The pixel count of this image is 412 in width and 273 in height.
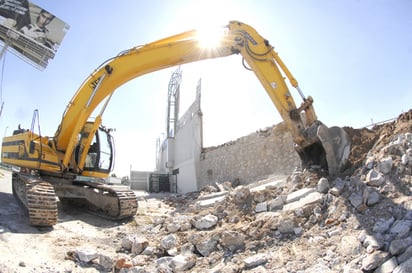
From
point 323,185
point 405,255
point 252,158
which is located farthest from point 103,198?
point 405,255

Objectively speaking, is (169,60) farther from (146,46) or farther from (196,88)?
(196,88)

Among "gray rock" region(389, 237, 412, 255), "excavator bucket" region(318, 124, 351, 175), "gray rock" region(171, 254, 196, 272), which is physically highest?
"excavator bucket" region(318, 124, 351, 175)

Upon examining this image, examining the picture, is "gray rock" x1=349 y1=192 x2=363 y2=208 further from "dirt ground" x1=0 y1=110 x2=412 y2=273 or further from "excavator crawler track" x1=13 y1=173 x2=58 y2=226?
"excavator crawler track" x1=13 y1=173 x2=58 y2=226

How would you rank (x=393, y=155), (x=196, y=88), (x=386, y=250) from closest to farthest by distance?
(x=386, y=250)
(x=393, y=155)
(x=196, y=88)

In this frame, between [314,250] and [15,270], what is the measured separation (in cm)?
352

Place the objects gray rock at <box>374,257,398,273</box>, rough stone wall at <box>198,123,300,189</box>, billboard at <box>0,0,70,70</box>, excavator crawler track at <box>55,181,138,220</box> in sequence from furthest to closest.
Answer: billboard at <box>0,0,70,70</box> < rough stone wall at <box>198,123,300,189</box> < excavator crawler track at <box>55,181,138,220</box> < gray rock at <box>374,257,398,273</box>

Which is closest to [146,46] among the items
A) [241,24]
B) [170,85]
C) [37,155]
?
[241,24]

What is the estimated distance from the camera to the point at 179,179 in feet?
62.8

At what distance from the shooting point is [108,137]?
8375 mm

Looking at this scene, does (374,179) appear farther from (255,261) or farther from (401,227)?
(255,261)

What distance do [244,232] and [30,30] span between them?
16564mm

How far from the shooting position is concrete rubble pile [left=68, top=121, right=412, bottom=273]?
11.0 feet

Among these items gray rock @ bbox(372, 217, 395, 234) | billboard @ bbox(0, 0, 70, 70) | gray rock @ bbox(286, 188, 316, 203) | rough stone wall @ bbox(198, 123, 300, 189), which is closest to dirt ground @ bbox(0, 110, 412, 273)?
gray rock @ bbox(372, 217, 395, 234)

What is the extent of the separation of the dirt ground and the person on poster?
11.9m
